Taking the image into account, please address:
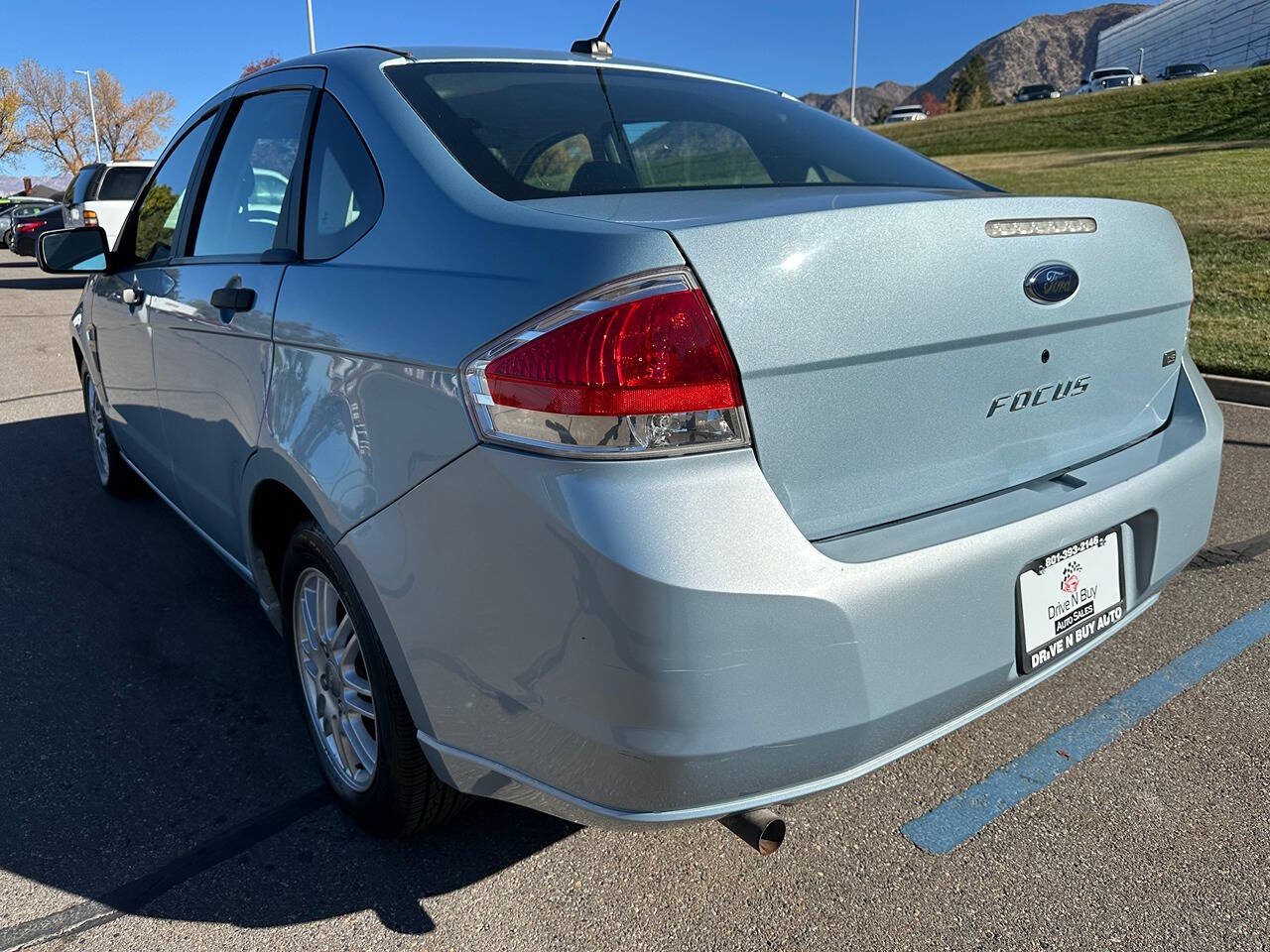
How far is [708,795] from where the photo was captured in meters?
1.66

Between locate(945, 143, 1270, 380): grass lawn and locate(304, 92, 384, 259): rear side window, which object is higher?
locate(304, 92, 384, 259): rear side window

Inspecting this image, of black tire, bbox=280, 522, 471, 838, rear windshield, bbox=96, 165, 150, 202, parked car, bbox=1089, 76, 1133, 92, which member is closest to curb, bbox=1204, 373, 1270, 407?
black tire, bbox=280, 522, 471, 838

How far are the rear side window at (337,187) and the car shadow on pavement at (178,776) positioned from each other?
118 centimetres

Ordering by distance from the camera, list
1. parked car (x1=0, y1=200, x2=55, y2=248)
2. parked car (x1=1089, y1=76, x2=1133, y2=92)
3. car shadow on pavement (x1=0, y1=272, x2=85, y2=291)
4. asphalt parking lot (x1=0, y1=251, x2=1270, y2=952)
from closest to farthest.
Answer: asphalt parking lot (x1=0, y1=251, x2=1270, y2=952) → car shadow on pavement (x1=0, y1=272, x2=85, y2=291) → parked car (x1=0, y1=200, x2=55, y2=248) → parked car (x1=1089, y1=76, x2=1133, y2=92)

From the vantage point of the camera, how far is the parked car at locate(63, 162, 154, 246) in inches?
569

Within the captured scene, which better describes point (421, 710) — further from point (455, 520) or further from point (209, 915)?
point (209, 915)

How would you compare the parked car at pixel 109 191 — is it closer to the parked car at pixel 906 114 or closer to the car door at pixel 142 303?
the car door at pixel 142 303

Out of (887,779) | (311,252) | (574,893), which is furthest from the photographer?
(887,779)

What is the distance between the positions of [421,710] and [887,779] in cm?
121

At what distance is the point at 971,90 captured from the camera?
79.3 m

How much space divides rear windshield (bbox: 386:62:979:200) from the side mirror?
6.54 feet

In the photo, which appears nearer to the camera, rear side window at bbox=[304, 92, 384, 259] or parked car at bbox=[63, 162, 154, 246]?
rear side window at bbox=[304, 92, 384, 259]

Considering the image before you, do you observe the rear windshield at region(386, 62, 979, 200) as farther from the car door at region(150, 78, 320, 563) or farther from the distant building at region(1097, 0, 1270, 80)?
the distant building at region(1097, 0, 1270, 80)

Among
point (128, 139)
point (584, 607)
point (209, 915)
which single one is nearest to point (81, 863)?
point (209, 915)
